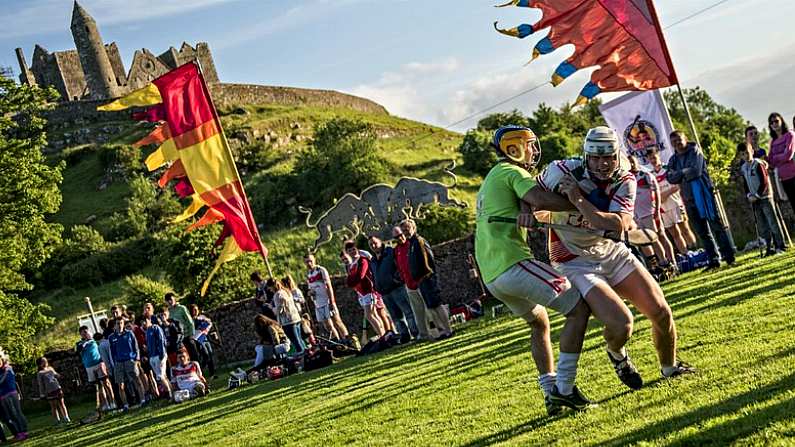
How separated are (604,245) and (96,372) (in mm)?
16598

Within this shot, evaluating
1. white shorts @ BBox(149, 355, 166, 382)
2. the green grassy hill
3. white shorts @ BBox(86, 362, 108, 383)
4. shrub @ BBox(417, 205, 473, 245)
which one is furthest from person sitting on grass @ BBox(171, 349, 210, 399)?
the green grassy hill

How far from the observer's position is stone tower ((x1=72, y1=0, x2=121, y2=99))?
357 ft

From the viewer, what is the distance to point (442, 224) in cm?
3284

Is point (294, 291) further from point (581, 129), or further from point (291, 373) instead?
point (581, 129)

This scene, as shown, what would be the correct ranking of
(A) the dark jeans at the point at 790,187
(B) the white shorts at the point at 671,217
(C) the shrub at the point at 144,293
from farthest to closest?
(C) the shrub at the point at 144,293
(B) the white shorts at the point at 671,217
(A) the dark jeans at the point at 790,187

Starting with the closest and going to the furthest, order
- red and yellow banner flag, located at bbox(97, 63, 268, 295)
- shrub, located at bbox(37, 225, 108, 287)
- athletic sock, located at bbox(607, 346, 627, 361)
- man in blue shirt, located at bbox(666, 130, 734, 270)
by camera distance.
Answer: athletic sock, located at bbox(607, 346, 627, 361) → man in blue shirt, located at bbox(666, 130, 734, 270) → red and yellow banner flag, located at bbox(97, 63, 268, 295) → shrub, located at bbox(37, 225, 108, 287)

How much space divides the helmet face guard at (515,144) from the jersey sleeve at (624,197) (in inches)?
29.8

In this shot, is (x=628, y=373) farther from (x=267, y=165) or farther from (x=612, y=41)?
(x=267, y=165)

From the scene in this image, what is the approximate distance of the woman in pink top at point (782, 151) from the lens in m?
15.3

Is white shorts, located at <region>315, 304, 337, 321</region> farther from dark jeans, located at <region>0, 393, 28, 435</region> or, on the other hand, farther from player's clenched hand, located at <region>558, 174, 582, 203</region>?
player's clenched hand, located at <region>558, 174, 582, 203</region>

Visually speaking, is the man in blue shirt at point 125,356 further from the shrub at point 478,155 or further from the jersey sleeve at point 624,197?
the shrub at point 478,155

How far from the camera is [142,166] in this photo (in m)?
79.5

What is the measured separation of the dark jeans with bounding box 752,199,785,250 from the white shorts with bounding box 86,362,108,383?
13881mm

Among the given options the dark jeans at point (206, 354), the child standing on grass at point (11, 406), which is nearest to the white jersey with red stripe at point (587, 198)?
the child standing on grass at point (11, 406)
